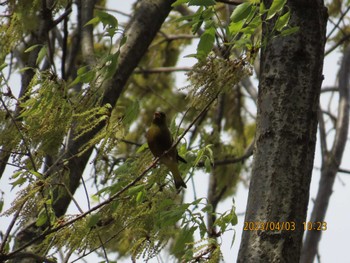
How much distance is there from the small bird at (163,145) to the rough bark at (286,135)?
2.09ft

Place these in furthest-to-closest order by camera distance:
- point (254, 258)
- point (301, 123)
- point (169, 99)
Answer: point (169, 99)
point (301, 123)
point (254, 258)

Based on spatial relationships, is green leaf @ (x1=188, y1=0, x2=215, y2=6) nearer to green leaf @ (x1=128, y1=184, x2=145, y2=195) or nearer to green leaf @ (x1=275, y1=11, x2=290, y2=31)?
green leaf @ (x1=275, y1=11, x2=290, y2=31)

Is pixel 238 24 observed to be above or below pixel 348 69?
below

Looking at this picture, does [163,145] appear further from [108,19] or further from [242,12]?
[242,12]

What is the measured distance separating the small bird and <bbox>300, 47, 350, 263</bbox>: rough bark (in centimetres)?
253

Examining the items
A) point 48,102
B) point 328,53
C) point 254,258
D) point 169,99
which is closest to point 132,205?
point 48,102

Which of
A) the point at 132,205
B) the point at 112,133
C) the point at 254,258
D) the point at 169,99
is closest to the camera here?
the point at 254,258

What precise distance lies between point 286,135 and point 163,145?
3.59 ft

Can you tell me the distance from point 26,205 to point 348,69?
4559mm

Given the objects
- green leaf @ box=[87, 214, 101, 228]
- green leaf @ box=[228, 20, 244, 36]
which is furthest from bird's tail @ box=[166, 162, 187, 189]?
green leaf @ box=[228, 20, 244, 36]

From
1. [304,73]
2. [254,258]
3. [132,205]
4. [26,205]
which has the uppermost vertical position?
[304,73]

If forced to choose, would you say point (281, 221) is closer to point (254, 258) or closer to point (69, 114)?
point (254, 258)

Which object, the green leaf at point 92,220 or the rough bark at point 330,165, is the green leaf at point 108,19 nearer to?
the green leaf at point 92,220

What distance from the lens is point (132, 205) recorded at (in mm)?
3137
